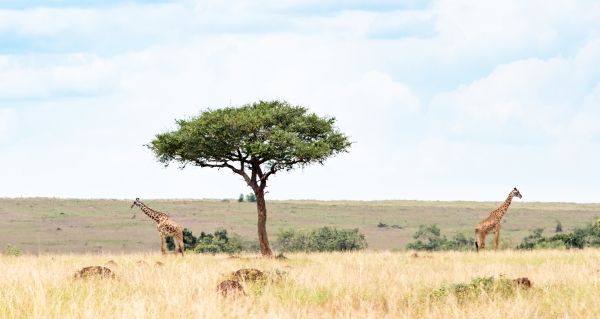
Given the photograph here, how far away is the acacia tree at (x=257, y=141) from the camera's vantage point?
28.3m

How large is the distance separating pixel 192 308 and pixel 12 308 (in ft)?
8.55

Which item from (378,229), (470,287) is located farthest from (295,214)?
(470,287)

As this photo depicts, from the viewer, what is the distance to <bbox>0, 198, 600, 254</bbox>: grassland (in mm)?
74250

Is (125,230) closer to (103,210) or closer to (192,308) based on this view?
(103,210)

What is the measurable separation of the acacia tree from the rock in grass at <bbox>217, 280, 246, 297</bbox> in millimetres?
14533

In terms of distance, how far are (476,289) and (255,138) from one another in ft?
53.7

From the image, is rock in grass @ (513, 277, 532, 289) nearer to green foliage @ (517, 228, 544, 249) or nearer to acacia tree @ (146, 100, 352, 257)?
acacia tree @ (146, 100, 352, 257)

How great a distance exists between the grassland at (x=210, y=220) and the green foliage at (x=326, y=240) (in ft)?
41.5

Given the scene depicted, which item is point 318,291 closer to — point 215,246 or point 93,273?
point 93,273

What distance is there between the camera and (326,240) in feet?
191

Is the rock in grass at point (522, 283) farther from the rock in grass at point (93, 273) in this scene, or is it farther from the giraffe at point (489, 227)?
the giraffe at point (489, 227)

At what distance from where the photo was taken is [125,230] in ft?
271

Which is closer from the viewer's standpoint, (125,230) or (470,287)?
(470,287)

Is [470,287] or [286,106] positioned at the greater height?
[286,106]
